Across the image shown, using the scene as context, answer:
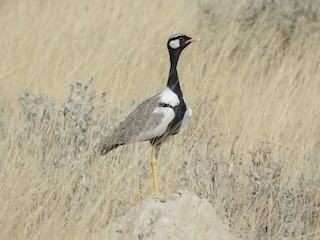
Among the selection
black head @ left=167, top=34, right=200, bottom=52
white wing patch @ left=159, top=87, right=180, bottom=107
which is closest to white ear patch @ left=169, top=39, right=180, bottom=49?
black head @ left=167, top=34, right=200, bottom=52

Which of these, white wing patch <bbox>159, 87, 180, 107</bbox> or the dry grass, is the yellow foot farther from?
white wing patch <bbox>159, 87, 180, 107</bbox>

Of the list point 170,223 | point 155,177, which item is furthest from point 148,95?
point 170,223

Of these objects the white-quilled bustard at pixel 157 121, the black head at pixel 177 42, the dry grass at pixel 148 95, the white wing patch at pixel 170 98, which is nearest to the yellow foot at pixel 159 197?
the white-quilled bustard at pixel 157 121

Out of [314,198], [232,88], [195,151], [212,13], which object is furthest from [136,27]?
[314,198]

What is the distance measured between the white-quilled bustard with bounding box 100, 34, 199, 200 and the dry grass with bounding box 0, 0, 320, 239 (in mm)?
191

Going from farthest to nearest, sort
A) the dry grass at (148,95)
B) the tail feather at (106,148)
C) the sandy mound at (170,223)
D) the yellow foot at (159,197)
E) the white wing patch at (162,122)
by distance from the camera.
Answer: the tail feather at (106,148), the white wing patch at (162,122), the dry grass at (148,95), the yellow foot at (159,197), the sandy mound at (170,223)

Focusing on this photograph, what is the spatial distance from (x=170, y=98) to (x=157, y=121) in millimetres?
158

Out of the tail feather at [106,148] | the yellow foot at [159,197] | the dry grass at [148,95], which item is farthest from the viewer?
the tail feather at [106,148]

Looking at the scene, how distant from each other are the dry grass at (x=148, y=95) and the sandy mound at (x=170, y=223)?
16 cm

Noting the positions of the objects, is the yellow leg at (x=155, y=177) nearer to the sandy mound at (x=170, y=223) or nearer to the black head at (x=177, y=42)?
the sandy mound at (x=170, y=223)

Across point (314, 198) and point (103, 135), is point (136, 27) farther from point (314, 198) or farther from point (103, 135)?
point (314, 198)

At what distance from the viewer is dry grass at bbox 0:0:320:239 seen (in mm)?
4879

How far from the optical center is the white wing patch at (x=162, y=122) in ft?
16.4

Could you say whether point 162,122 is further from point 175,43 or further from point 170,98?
point 175,43
